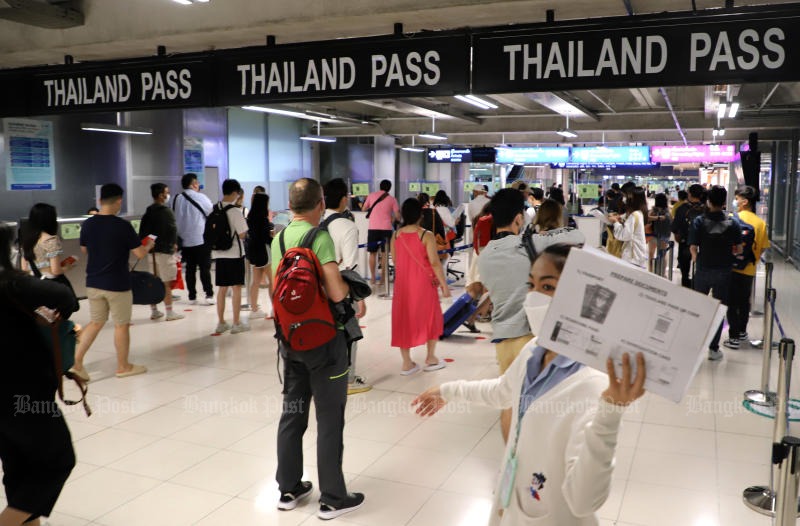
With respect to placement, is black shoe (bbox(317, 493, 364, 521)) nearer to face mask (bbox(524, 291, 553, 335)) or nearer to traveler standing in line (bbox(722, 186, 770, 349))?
face mask (bbox(524, 291, 553, 335))

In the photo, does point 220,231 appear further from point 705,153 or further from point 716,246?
point 705,153

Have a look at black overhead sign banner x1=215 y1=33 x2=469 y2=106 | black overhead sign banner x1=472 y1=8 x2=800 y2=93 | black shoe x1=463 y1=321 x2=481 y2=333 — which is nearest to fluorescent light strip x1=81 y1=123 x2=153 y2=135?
black shoe x1=463 y1=321 x2=481 y2=333

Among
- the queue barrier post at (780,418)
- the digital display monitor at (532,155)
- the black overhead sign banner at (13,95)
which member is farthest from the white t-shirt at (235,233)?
the digital display monitor at (532,155)

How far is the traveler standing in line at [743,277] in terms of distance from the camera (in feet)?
21.8

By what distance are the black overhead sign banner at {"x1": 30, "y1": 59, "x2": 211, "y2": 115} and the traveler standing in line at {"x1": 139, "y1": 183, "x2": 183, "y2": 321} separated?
2.68 m

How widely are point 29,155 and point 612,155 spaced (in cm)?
1588

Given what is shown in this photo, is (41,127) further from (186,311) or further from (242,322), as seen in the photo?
(242,322)

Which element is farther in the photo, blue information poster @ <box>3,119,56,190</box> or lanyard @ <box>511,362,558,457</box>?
blue information poster @ <box>3,119,56,190</box>

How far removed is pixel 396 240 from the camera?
5.92 metres

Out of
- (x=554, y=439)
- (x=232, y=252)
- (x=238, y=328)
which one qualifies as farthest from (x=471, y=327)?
(x=554, y=439)

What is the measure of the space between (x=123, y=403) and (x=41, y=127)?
6.60 metres

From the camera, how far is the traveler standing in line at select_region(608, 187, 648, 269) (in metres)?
7.96

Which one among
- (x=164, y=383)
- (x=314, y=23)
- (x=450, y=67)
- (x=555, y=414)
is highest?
(x=314, y=23)

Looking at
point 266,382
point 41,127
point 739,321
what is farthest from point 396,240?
point 41,127
